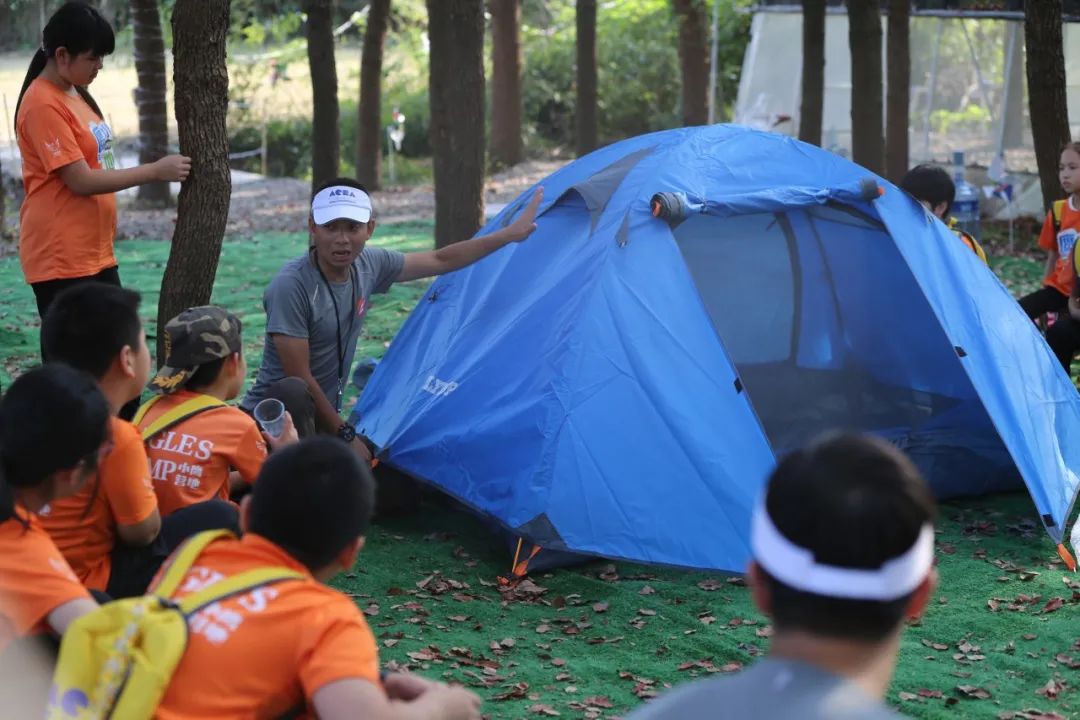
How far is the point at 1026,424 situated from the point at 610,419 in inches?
68.9

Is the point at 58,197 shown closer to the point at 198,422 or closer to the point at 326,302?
the point at 326,302

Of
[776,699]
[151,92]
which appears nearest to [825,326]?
[776,699]

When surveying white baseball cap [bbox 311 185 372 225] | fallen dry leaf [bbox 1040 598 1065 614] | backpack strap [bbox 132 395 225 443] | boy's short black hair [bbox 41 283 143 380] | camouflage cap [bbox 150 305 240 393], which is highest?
white baseball cap [bbox 311 185 372 225]

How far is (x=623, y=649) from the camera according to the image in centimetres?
421

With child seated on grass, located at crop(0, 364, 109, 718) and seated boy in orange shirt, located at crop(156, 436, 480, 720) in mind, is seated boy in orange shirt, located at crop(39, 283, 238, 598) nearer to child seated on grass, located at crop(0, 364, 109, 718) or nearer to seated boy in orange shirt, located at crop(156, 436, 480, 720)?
child seated on grass, located at crop(0, 364, 109, 718)

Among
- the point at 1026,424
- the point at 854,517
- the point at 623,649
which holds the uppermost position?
the point at 854,517

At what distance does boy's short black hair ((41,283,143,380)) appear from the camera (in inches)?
132

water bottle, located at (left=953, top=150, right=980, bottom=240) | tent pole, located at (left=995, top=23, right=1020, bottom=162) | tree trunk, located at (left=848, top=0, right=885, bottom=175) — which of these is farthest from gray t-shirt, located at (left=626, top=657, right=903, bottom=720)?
tent pole, located at (left=995, top=23, right=1020, bottom=162)

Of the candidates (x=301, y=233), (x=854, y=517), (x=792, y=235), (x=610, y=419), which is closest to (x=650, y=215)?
(x=610, y=419)

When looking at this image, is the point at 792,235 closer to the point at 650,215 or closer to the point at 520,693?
the point at 650,215

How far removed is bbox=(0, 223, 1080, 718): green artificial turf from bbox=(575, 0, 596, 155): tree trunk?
1136 centimetres

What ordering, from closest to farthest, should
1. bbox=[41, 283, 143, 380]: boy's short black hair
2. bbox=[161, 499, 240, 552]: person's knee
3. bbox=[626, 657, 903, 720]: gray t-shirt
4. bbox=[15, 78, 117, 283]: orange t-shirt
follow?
bbox=[626, 657, 903, 720]: gray t-shirt, bbox=[41, 283, 143, 380]: boy's short black hair, bbox=[161, 499, 240, 552]: person's knee, bbox=[15, 78, 117, 283]: orange t-shirt

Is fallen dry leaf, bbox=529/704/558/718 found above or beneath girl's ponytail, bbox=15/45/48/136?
beneath

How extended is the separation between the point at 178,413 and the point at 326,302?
1415 millimetres
